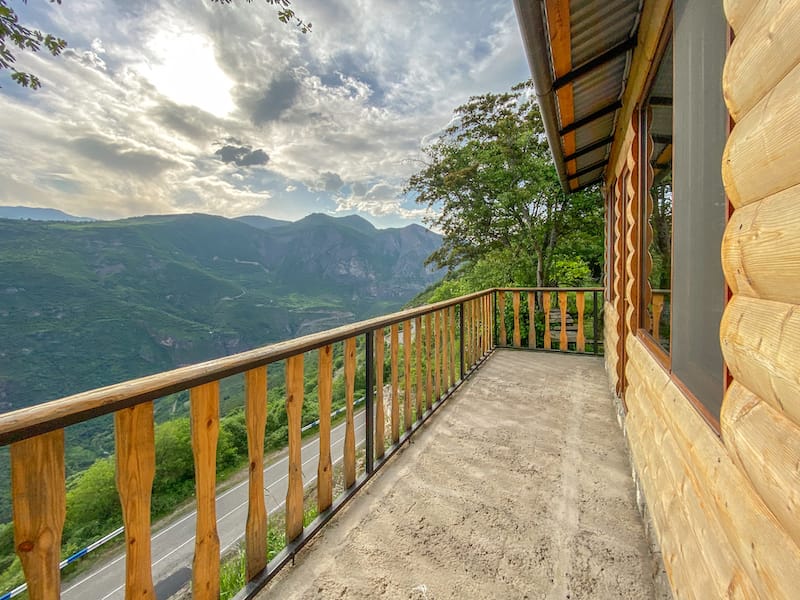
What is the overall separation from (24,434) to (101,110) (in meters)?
47.9

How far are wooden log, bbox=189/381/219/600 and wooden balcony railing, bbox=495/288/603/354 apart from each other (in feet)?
15.1

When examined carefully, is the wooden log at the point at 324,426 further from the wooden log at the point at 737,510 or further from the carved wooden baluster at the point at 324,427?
the wooden log at the point at 737,510

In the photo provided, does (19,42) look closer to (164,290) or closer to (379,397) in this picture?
(379,397)

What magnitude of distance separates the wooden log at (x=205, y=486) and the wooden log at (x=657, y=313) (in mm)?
2129

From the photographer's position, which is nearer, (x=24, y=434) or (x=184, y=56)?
(x=24, y=434)

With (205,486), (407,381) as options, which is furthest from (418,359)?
(205,486)

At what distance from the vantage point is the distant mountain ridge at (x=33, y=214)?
Result: 6900cm

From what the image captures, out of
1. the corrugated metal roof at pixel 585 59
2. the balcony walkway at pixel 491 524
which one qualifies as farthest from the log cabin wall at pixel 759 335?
the corrugated metal roof at pixel 585 59

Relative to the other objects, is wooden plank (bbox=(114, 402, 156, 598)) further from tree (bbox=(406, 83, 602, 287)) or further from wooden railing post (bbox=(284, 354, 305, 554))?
tree (bbox=(406, 83, 602, 287))

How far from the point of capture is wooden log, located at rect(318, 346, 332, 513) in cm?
179

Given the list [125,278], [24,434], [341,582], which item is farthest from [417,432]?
[125,278]

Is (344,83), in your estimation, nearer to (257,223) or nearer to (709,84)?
(709,84)

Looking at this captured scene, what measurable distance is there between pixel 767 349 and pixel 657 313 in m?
1.60

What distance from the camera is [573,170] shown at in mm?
4473
